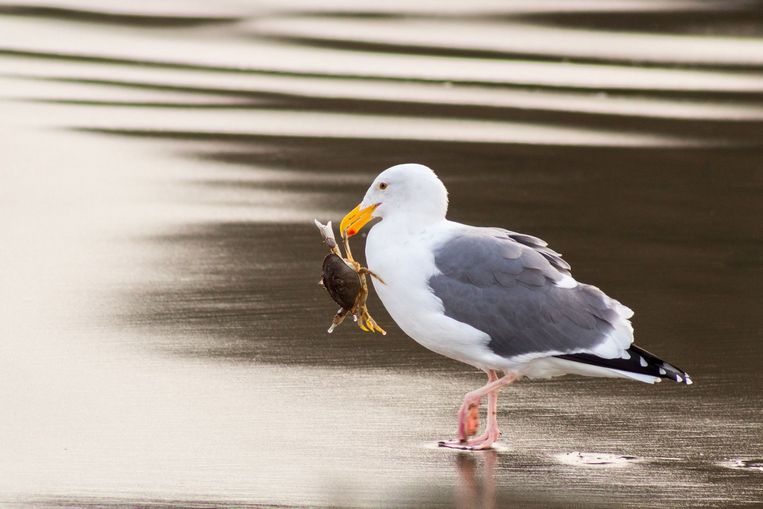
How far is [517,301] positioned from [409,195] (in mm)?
726

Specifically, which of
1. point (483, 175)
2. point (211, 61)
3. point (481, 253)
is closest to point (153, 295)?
point (481, 253)

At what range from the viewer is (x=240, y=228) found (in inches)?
380

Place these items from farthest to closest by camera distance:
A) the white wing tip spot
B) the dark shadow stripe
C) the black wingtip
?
the dark shadow stripe → the white wing tip spot → the black wingtip

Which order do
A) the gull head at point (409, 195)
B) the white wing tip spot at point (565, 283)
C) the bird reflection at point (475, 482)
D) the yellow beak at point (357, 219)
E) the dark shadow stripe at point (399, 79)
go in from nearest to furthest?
the bird reflection at point (475, 482) → the white wing tip spot at point (565, 283) → the gull head at point (409, 195) → the yellow beak at point (357, 219) → the dark shadow stripe at point (399, 79)

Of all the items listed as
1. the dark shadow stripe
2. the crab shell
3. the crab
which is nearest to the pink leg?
the crab

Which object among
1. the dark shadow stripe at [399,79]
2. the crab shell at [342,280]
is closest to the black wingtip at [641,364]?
the crab shell at [342,280]

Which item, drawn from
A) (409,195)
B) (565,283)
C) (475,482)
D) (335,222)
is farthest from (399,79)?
(475,482)

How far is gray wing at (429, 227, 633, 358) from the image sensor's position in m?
6.39

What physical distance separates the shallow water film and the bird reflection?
0.01m

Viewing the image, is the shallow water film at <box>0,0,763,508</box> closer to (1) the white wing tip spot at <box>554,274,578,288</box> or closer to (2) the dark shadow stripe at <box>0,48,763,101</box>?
(2) the dark shadow stripe at <box>0,48,763,101</box>

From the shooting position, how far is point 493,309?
6.46 m

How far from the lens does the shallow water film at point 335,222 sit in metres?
5.97

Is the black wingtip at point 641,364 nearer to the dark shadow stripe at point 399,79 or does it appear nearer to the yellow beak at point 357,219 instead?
the yellow beak at point 357,219

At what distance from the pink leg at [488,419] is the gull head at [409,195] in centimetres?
83
